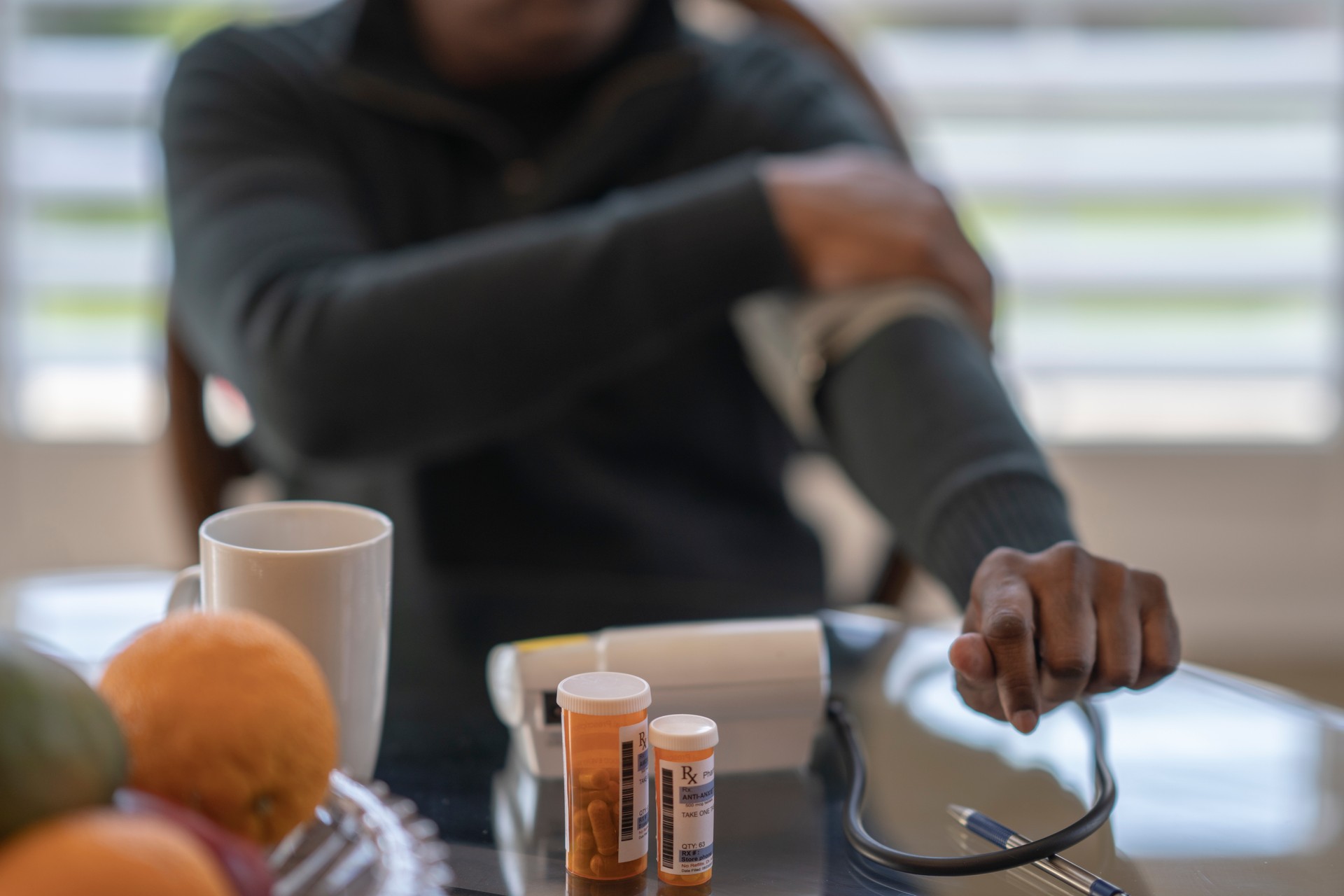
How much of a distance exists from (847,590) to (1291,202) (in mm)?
939

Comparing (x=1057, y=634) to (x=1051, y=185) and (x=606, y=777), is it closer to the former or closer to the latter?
(x=606, y=777)

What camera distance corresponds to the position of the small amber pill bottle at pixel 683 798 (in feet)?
1.53

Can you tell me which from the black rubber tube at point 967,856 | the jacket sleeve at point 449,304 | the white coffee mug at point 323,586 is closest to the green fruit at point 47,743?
the white coffee mug at point 323,586

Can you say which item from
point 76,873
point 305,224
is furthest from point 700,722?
point 305,224

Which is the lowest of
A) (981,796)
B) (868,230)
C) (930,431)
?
(981,796)

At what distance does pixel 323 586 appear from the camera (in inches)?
20.1

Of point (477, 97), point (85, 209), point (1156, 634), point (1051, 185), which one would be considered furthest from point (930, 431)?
point (85, 209)

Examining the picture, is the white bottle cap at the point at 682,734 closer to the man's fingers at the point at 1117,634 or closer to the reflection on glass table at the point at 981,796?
the reflection on glass table at the point at 981,796

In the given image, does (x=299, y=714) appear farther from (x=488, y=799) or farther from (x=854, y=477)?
(x=854, y=477)

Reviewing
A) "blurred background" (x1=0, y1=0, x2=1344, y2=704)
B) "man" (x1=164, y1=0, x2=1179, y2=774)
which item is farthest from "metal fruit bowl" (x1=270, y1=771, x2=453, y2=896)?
"blurred background" (x1=0, y1=0, x2=1344, y2=704)

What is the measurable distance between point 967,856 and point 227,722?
309 mm

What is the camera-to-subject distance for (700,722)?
1.57 feet

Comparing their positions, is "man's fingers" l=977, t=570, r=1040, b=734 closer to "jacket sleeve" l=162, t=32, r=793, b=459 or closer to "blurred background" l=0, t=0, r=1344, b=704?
"jacket sleeve" l=162, t=32, r=793, b=459

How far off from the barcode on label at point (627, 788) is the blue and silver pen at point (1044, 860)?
159 mm
